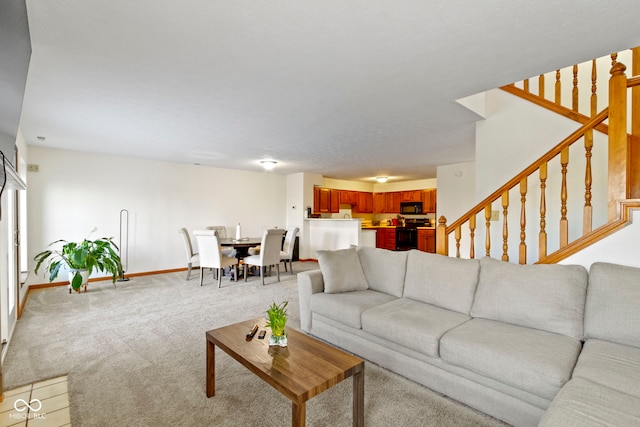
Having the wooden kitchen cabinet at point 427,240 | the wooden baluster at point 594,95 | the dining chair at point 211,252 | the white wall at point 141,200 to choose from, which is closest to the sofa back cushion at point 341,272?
the dining chair at point 211,252

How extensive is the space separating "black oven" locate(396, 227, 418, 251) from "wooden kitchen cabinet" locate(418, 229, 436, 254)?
164mm

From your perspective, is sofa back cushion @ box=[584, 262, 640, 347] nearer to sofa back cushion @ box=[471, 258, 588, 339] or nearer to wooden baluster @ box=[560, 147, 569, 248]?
sofa back cushion @ box=[471, 258, 588, 339]

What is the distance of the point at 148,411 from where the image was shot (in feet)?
6.09

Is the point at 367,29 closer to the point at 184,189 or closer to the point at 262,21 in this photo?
the point at 262,21

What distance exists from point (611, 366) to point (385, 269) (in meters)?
1.69

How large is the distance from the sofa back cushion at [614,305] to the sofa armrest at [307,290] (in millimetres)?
2012

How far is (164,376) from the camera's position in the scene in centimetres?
225

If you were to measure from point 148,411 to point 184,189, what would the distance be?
5271 millimetres

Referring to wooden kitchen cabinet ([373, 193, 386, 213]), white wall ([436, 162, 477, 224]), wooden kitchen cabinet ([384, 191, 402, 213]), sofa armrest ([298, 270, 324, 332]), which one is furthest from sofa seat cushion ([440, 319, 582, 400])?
wooden kitchen cabinet ([373, 193, 386, 213])

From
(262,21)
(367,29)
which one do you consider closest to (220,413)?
(262,21)

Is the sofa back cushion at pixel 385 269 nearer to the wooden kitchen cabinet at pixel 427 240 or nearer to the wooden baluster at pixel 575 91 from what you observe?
the wooden baluster at pixel 575 91

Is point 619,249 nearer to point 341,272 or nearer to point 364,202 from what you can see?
point 341,272

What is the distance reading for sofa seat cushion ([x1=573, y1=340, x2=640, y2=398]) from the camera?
1.36 meters

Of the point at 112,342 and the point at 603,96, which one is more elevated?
the point at 603,96
